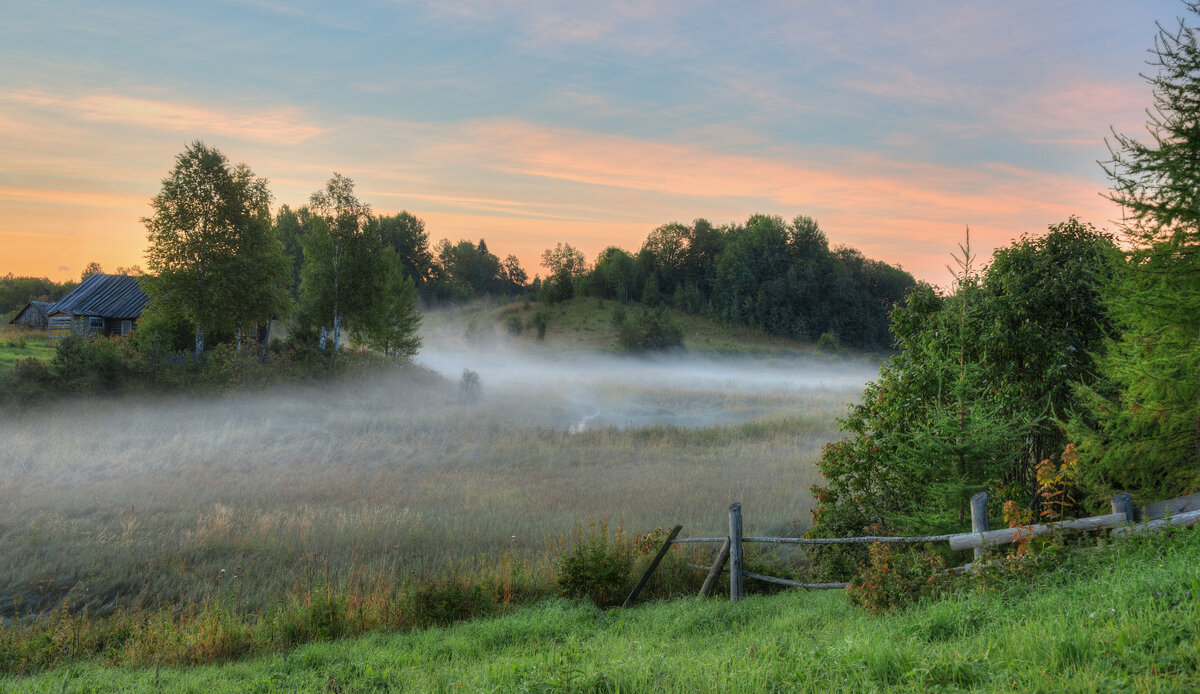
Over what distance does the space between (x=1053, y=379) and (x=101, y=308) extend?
174ft

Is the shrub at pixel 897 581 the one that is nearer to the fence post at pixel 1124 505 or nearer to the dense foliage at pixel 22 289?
the fence post at pixel 1124 505

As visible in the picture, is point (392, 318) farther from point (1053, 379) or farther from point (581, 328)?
point (1053, 379)

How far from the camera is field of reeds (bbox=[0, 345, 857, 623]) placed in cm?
1136

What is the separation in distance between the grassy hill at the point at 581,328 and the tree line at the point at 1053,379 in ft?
213

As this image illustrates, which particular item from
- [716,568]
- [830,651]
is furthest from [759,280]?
[830,651]

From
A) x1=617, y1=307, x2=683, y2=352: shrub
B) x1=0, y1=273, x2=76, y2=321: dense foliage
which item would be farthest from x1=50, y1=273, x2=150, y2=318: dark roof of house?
x1=617, y1=307, x2=683, y2=352: shrub

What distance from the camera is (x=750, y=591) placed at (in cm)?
1095

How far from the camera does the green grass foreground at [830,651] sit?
15.2 ft

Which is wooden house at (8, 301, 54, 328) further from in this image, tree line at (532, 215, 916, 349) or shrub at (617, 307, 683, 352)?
Result: tree line at (532, 215, 916, 349)

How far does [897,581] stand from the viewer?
24.7ft

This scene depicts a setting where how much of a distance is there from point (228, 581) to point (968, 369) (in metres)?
12.7

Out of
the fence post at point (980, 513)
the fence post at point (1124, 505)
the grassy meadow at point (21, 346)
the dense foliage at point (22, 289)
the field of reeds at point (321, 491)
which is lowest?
the field of reeds at point (321, 491)

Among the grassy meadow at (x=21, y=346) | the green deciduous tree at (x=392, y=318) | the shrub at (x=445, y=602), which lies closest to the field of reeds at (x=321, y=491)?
the shrub at (x=445, y=602)

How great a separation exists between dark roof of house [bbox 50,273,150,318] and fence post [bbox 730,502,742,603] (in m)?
47.4
